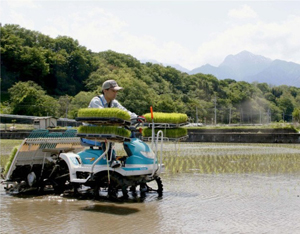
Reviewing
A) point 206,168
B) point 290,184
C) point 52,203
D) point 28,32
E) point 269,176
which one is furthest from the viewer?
point 28,32

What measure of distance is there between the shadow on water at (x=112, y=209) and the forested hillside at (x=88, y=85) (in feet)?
253

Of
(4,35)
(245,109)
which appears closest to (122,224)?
(4,35)

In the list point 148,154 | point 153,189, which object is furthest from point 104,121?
point 153,189

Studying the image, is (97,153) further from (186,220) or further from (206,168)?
(206,168)

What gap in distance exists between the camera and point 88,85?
12494 cm

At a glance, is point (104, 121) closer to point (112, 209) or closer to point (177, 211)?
point (112, 209)

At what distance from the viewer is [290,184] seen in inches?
447

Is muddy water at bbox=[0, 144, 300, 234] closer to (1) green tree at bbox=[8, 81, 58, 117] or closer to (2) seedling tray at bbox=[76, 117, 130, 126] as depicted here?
(2) seedling tray at bbox=[76, 117, 130, 126]

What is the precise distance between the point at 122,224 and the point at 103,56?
493 feet

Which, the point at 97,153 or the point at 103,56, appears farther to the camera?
the point at 103,56

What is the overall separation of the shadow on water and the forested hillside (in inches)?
3034

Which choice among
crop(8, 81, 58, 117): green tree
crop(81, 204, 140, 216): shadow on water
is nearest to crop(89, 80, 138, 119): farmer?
crop(81, 204, 140, 216): shadow on water

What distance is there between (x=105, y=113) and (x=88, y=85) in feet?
388

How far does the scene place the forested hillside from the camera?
94.6 m
